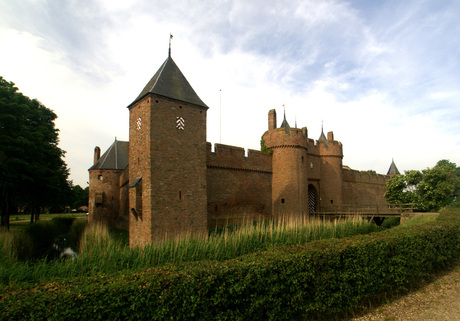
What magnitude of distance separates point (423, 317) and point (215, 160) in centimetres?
1324

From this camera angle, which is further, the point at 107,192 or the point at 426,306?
the point at 107,192

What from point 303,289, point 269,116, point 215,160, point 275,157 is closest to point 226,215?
point 215,160

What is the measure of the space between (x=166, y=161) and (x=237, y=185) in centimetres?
694

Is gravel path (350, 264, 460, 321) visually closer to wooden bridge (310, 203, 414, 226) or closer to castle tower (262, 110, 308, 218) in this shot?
wooden bridge (310, 203, 414, 226)

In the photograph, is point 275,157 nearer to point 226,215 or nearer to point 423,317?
point 226,215

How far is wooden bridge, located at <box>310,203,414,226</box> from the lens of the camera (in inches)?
748

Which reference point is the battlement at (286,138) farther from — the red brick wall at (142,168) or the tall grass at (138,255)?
the red brick wall at (142,168)

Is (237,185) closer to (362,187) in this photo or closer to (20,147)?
(20,147)

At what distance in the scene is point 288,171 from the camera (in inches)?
810

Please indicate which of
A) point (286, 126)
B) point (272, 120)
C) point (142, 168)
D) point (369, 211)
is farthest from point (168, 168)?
point (369, 211)

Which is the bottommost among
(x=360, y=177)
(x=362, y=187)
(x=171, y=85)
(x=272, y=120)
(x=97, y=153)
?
(x=362, y=187)

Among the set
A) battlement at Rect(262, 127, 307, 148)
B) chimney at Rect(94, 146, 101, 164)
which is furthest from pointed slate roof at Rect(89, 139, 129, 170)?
battlement at Rect(262, 127, 307, 148)

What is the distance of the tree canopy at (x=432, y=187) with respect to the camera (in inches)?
791

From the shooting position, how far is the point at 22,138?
16.4 metres
